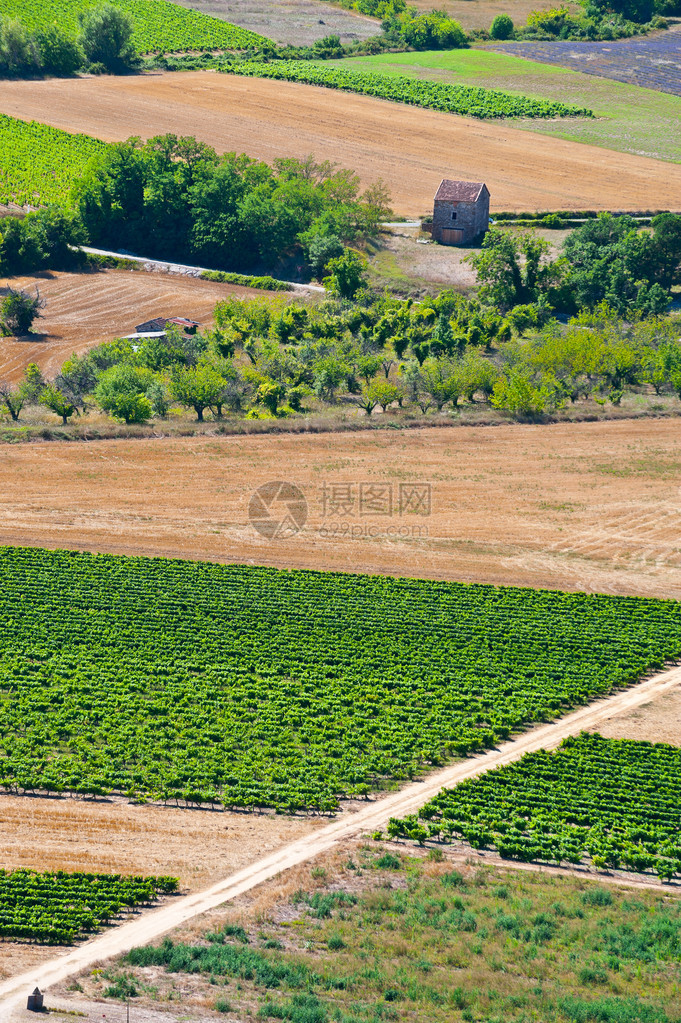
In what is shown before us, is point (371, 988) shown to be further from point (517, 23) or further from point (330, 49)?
point (517, 23)

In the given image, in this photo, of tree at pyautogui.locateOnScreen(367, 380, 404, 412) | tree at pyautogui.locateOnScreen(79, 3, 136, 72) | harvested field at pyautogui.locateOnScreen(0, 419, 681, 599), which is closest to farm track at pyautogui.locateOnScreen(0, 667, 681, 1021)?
harvested field at pyautogui.locateOnScreen(0, 419, 681, 599)

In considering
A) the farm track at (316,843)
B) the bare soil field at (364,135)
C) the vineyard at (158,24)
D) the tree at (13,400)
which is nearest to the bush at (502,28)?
the vineyard at (158,24)

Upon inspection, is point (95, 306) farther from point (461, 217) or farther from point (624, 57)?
point (624, 57)

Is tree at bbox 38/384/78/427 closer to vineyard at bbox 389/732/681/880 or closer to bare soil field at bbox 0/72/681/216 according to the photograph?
vineyard at bbox 389/732/681/880

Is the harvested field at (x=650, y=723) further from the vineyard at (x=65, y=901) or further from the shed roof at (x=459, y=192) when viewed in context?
the shed roof at (x=459, y=192)

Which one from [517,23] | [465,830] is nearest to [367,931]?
[465,830]

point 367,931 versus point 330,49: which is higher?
point 330,49
